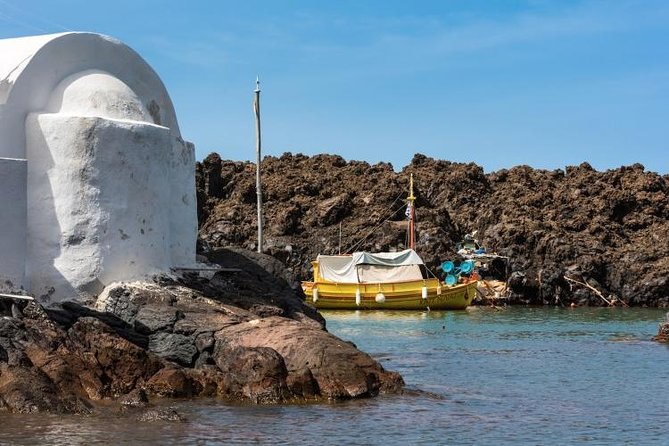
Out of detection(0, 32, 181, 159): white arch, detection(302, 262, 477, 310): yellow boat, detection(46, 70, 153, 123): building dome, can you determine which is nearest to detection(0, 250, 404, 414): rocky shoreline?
detection(46, 70, 153, 123): building dome

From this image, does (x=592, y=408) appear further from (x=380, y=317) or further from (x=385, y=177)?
(x=385, y=177)

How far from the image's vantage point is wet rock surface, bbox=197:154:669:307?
63344mm

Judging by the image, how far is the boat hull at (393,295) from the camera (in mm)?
55625

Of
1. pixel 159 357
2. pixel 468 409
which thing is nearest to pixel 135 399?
pixel 159 357

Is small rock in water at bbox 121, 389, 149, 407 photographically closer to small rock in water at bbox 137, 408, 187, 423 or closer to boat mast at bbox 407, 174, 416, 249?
small rock in water at bbox 137, 408, 187, 423

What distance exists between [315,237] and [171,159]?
49253 mm

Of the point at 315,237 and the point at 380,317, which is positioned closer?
the point at 380,317

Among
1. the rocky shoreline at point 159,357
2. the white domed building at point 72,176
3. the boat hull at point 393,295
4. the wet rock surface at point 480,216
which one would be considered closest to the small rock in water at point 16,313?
the rocky shoreline at point 159,357

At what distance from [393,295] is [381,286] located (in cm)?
87

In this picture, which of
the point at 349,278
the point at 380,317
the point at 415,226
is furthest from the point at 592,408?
the point at 415,226

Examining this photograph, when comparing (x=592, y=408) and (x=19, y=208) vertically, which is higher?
(x=19, y=208)

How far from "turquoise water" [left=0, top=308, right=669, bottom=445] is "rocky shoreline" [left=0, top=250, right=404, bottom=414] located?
505mm

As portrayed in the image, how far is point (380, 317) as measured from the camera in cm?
5034

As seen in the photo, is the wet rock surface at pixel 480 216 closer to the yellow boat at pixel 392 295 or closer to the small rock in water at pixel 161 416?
the yellow boat at pixel 392 295
